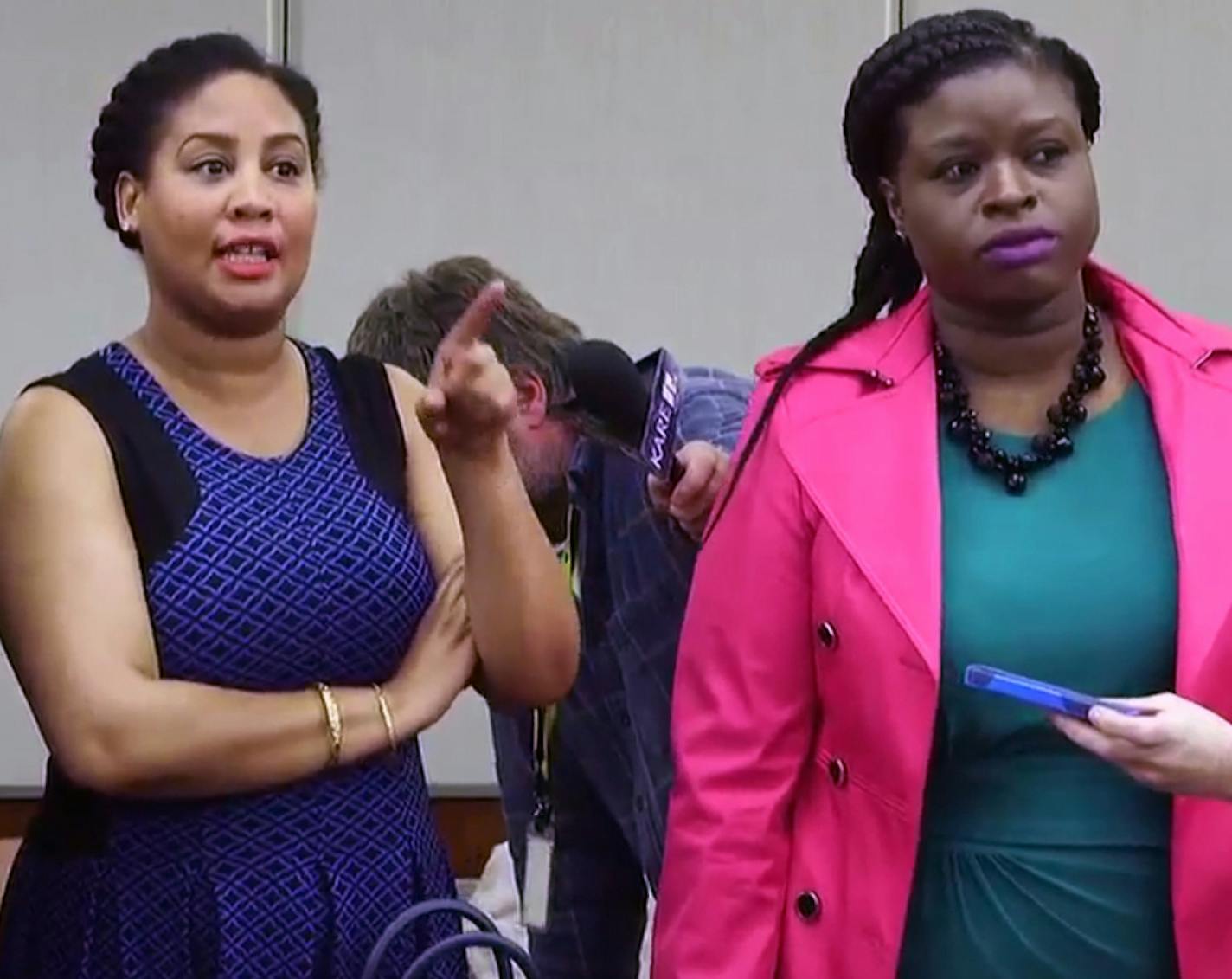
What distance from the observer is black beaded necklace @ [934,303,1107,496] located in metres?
1.62

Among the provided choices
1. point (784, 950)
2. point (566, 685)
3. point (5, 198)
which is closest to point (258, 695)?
point (566, 685)

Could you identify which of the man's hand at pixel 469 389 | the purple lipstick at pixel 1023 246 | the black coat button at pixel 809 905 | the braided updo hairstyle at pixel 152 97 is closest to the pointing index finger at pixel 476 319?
the man's hand at pixel 469 389

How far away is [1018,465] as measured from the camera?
5.33 feet

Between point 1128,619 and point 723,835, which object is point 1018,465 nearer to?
point 1128,619

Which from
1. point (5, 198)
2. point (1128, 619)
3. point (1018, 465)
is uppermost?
point (5, 198)

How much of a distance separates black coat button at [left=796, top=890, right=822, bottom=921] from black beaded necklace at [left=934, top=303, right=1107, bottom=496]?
0.35 m

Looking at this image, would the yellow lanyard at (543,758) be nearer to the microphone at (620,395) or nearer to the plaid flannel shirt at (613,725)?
the plaid flannel shirt at (613,725)

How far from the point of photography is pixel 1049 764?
1.59 m

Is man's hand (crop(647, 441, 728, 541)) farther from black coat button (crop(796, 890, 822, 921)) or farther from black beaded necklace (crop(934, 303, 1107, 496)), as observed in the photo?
black coat button (crop(796, 890, 822, 921))

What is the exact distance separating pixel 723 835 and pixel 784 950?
102 mm

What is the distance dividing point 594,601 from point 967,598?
74cm

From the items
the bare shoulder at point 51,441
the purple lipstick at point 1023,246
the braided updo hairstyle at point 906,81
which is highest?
the braided updo hairstyle at point 906,81

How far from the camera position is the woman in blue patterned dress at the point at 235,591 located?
175 cm

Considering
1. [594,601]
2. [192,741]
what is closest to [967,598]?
[192,741]
